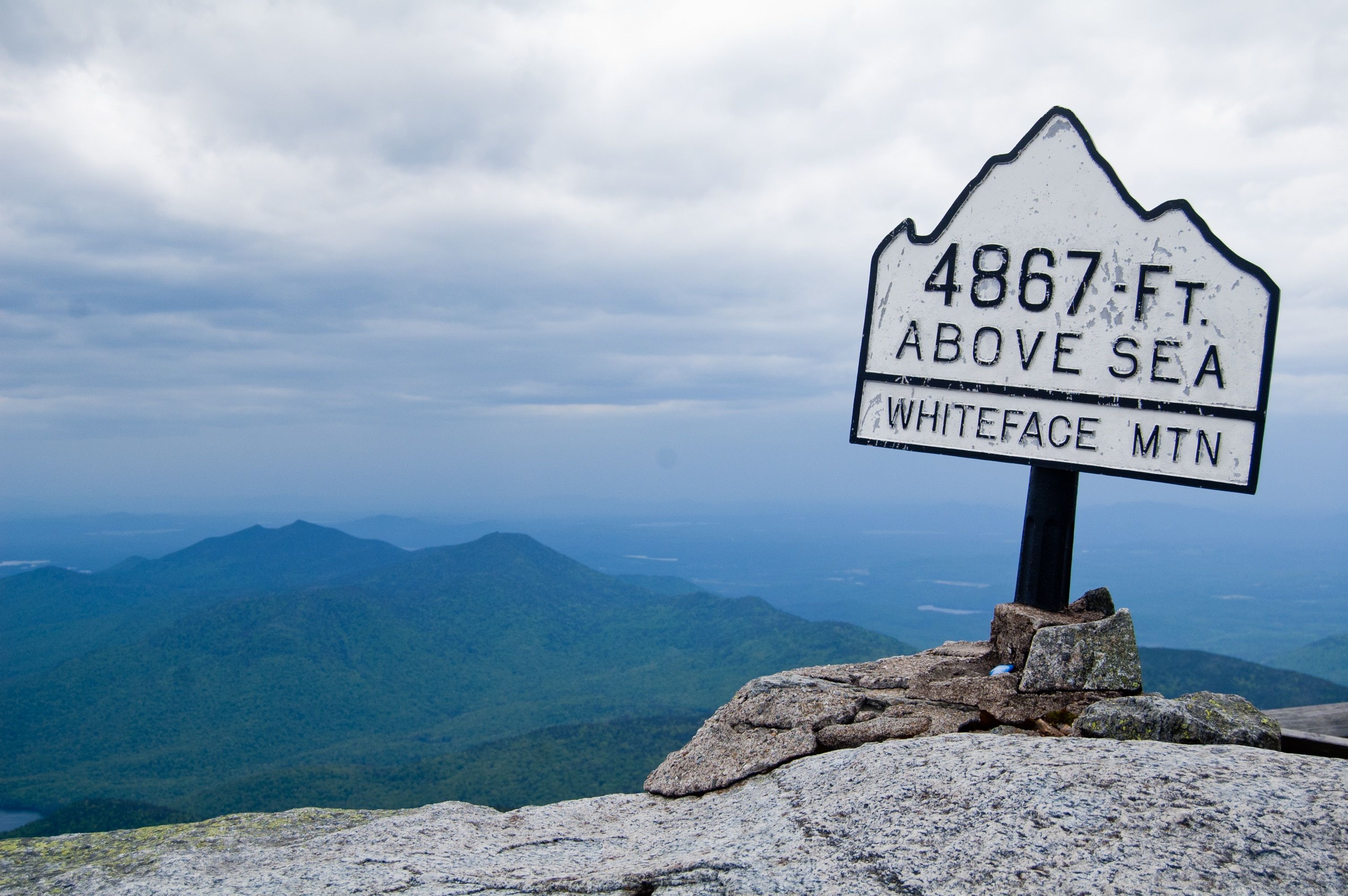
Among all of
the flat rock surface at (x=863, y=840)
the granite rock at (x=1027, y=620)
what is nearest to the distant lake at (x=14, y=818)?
the flat rock surface at (x=863, y=840)

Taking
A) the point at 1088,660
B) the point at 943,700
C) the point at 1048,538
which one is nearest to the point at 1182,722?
the point at 1088,660

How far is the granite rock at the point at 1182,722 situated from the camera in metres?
5.54

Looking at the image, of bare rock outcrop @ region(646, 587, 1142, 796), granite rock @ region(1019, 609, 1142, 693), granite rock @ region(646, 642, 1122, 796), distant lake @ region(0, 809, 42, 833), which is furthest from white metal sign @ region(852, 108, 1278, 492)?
distant lake @ region(0, 809, 42, 833)

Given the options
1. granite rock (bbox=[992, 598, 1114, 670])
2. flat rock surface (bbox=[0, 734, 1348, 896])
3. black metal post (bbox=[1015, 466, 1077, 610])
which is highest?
black metal post (bbox=[1015, 466, 1077, 610])

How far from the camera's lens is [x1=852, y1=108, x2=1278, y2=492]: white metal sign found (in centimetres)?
664

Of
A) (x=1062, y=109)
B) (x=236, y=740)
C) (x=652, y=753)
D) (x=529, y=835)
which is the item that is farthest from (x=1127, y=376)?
(x=236, y=740)

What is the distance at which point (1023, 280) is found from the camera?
7387 mm

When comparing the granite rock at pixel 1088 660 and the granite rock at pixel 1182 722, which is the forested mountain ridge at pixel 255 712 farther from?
the granite rock at pixel 1182 722

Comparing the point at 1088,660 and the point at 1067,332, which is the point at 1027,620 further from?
the point at 1067,332

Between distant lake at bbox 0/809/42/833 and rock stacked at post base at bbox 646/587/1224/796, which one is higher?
rock stacked at post base at bbox 646/587/1224/796

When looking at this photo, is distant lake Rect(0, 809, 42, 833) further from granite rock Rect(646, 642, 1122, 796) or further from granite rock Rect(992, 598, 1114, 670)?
granite rock Rect(992, 598, 1114, 670)

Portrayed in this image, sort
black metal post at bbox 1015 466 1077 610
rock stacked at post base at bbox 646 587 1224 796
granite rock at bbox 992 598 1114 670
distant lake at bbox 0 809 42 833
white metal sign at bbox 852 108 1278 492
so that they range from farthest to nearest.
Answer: distant lake at bbox 0 809 42 833, black metal post at bbox 1015 466 1077 610, granite rock at bbox 992 598 1114 670, white metal sign at bbox 852 108 1278 492, rock stacked at post base at bbox 646 587 1224 796

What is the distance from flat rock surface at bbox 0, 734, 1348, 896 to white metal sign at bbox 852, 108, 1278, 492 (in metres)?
2.77

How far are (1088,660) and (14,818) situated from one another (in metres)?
156
